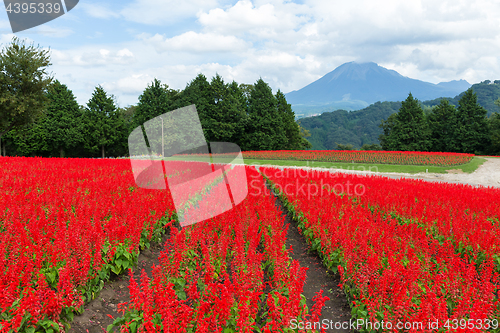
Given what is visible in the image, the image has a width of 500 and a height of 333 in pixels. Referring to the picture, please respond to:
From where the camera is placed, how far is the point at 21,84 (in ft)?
86.9

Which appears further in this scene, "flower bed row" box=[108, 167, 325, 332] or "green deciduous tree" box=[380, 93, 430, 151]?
"green deciduous tree" box=[380, 93, 430, 151]

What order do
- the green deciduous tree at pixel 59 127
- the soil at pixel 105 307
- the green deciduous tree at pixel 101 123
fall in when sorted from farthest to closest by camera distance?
the green deciduous tree at pixel 101 123
the green deciduous tree at pixel 59 127
the soil at pixel 105 307

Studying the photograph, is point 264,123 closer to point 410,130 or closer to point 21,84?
point 410,130

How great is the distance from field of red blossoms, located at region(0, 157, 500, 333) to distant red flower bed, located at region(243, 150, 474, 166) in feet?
65.6

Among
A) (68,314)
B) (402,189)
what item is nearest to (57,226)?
(68,314)

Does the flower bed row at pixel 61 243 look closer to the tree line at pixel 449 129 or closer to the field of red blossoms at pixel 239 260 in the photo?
the field of red blossoms at pixel 239 260

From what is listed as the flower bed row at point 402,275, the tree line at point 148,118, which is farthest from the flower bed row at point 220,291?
the tree line at point 148,118

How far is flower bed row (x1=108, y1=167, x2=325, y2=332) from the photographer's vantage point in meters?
3.10

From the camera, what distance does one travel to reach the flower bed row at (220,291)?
310cm

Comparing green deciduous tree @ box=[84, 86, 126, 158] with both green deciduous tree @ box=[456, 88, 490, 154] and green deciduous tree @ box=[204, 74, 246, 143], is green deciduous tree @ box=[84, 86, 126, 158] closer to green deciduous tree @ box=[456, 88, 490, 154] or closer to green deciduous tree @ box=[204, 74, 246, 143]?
green deciduous tree @ box=[204, 74, 246, 143]

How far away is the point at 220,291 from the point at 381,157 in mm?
30035

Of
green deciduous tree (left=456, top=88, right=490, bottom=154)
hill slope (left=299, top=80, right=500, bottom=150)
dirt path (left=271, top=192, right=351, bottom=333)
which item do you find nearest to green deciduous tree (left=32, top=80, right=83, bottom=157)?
dirt path (left=271, top=192, right=351, bottom=333)

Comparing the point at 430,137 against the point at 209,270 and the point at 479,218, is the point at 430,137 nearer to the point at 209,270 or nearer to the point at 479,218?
the point at 479,218

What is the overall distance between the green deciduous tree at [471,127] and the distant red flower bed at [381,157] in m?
15.0
